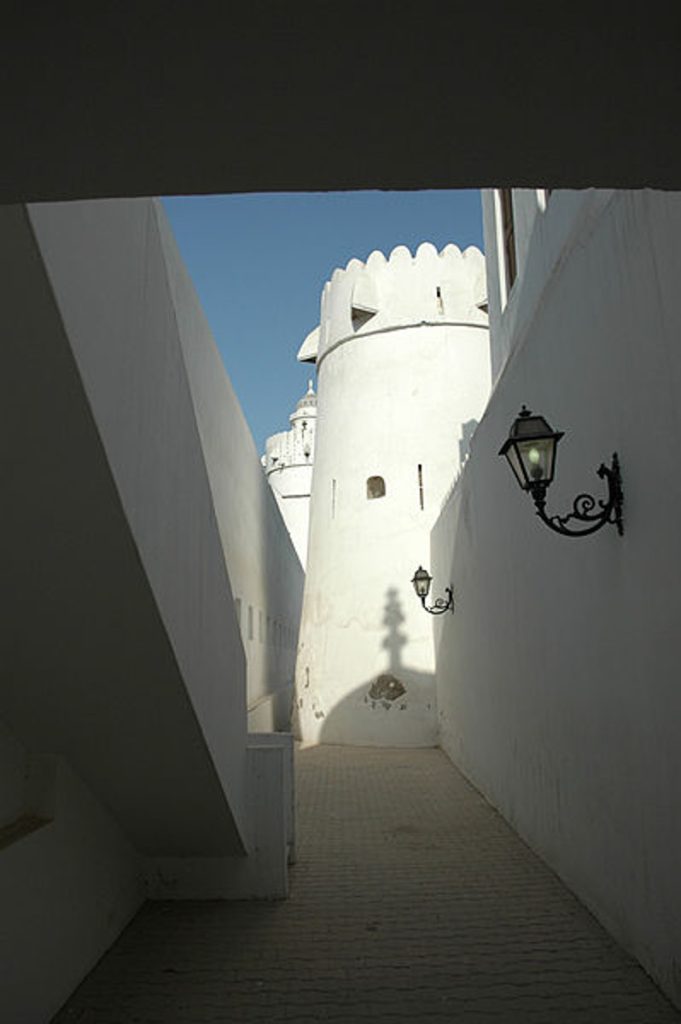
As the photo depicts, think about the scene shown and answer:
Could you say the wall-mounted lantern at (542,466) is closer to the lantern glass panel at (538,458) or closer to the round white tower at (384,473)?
the lantern glass panel at (538,458)

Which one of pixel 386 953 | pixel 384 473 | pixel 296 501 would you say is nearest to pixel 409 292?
pixel 384 473

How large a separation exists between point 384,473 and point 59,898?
11094mm

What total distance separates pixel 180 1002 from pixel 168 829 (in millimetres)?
1130

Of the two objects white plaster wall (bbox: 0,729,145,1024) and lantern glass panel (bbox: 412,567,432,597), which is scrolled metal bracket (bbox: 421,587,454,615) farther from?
white plaster wall (bbox: 0,729,145,1024)

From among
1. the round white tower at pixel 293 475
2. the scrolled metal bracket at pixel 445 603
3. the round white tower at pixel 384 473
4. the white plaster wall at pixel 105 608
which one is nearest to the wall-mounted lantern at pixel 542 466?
the white plaster wall at pixel 105 608

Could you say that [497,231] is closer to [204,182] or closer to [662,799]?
[662,799]

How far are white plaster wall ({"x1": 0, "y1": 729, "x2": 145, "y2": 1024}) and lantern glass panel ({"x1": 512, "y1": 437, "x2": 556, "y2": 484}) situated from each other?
2.91 m

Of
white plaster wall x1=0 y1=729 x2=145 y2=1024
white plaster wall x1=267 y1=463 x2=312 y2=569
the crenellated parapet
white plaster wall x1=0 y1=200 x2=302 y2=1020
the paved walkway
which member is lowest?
the paved walkway

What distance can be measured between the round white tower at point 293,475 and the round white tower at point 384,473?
16.2m

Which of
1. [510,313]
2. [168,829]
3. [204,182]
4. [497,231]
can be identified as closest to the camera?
[204,182]

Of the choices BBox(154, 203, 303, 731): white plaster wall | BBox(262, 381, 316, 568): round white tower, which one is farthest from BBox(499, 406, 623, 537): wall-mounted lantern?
BBox(262, 381, 316, 568): round white tower

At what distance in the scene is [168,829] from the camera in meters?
4.59

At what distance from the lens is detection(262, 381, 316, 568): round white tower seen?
105 feet

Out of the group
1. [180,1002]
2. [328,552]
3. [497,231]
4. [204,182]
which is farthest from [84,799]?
[328,552]
